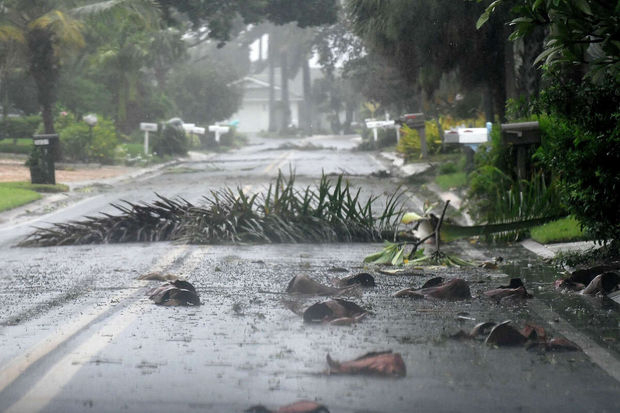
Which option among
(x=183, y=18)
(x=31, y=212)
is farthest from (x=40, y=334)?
(x=183, y=18)

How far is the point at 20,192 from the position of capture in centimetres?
2336

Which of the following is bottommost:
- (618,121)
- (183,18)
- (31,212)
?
(31,212)

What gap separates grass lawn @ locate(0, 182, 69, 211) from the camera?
69.2 feet

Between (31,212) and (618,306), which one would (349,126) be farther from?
(618,306)

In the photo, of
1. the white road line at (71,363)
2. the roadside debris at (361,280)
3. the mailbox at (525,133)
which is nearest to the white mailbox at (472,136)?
the mailbox at (525,133)

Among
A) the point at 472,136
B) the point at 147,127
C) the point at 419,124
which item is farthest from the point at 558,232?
the point at 147,127

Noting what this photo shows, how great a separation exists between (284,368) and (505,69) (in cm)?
1688

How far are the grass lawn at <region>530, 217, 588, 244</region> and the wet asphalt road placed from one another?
2336 mm

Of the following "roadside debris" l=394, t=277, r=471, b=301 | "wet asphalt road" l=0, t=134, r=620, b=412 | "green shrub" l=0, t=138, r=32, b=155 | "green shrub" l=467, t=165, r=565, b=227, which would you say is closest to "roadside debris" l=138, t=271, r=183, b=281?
"wet asphalt road" l=0, t=134, r=620, b=412

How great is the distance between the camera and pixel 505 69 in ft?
71.9

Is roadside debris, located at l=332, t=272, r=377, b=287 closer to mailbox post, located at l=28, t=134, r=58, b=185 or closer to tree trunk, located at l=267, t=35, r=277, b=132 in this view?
mailbox post, located at l=28, t=134, r=58, b=185

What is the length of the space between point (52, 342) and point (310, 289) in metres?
2.79

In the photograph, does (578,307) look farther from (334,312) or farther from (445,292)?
(334,312)

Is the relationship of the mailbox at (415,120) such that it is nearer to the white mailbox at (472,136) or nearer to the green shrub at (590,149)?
the white mailbox at (472,136)
